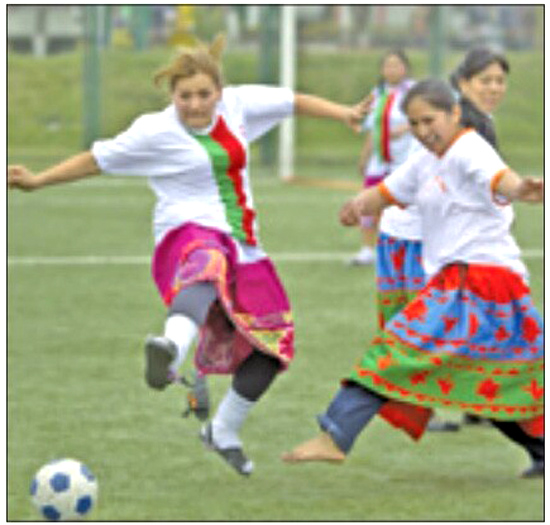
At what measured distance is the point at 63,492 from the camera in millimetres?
6273

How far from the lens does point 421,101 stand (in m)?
6.97

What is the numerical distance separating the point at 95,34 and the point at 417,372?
21382 millimetres

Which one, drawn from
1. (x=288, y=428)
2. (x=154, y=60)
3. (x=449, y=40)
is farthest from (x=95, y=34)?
(x=288, y=428)

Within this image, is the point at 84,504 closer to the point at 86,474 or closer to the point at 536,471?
the point at 86,474

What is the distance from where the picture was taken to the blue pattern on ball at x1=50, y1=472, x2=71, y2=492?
6267 mm

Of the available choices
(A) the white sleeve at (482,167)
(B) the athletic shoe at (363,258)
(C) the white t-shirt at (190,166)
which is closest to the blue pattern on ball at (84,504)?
(C) the white t-shirt at (190,166)

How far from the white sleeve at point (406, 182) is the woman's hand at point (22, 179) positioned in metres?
1.36

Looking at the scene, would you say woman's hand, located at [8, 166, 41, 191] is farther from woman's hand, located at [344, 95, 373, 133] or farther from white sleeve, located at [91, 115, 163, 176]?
woman's hand, located at [344, 95, 373, 133]

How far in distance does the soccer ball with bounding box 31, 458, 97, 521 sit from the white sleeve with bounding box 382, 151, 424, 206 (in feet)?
5.61

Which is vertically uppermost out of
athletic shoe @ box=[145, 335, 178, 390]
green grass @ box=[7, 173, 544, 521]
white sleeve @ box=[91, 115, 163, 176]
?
white sleeve @ box=[91, 115, 163, 176]

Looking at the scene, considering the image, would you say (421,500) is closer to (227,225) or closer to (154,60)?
(227,225)

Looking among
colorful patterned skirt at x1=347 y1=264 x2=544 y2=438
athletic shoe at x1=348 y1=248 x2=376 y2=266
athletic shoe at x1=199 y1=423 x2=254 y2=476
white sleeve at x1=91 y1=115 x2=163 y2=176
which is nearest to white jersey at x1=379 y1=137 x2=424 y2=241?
colorful patterned skirt at x1=347 y1=264 x2=544 y2=438

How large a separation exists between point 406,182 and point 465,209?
1.09 ft

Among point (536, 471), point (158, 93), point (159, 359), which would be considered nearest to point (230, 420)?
point (159, 359)
